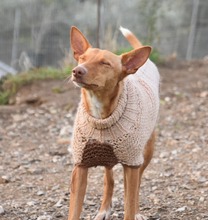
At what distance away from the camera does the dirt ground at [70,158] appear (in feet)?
16.6

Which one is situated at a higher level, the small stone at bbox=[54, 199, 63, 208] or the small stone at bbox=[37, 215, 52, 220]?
the small stone at bbox=[54, 199, 63, 208]

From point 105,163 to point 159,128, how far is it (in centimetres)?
406

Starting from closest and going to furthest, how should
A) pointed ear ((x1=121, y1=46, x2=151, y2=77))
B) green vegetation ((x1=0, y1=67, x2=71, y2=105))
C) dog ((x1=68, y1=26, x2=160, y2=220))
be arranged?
dog ((x1=68, y1=26, x2=160, y2=220)) < pointed ear ((x1=121, y1=46, x2=151, y2=77)) < green vegetation ((x1=0, y1=67, x2=71, y2=105))

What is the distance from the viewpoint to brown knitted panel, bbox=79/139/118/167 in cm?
402

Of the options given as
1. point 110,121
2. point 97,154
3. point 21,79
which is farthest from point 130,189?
point 21,79

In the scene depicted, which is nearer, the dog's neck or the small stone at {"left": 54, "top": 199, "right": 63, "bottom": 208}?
the dog's neck

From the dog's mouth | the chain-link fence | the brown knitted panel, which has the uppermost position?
the chain-link fence

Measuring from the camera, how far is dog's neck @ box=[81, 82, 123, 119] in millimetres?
3951

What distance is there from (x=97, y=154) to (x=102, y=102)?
1.20 feet

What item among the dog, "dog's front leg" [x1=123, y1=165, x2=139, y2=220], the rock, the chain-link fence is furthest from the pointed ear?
the chain-link fence

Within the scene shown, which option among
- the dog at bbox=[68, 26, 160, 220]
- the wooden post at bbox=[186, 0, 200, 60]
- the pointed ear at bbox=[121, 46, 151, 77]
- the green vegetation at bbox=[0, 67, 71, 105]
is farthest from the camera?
the wooden post at bbox=[186, 0, 200, 60]

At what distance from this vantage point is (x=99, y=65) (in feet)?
12.5

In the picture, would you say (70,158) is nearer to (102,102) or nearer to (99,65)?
(102,102)

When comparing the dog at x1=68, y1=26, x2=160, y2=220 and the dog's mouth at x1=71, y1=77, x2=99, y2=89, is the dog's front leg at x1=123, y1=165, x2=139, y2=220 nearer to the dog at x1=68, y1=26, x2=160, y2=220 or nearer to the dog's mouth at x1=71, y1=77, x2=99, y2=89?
the dog at x1=68, y1=26, x2=160, y2=220
